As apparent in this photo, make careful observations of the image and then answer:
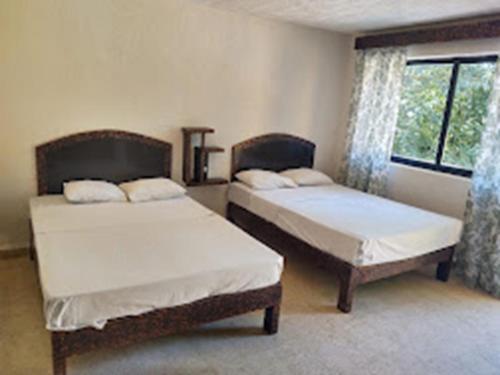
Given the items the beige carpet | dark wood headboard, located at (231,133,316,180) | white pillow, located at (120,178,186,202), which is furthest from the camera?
dark wood headboard, located at (231,133,316,180)

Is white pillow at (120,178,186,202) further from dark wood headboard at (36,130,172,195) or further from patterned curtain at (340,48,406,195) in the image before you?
patterned curtain at (340,48,406,195)

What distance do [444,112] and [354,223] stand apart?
1.78 meters

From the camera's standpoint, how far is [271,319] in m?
2.44

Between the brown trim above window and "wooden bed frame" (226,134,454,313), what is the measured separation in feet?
4.44

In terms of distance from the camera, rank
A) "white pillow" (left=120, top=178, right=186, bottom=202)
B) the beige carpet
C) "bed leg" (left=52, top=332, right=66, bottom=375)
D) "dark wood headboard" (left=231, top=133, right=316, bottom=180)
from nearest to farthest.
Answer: "bed leg" (left=52, top=332, right=66, bottom=375), the beige carpet, "white pillow" (left=120, top=178, right=186, bottom=202), "dark wood headboard" (left=231, top=133, right=316, bottom=180)

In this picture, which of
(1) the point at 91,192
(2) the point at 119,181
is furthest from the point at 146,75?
(1) the point at 91,192

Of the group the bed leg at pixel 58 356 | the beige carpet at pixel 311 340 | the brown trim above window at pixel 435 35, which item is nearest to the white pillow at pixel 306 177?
the beige carpet at pixel 311 340

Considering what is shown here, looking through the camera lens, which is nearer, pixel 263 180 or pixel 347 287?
pixel 347 287

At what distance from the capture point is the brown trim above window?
3.29 m

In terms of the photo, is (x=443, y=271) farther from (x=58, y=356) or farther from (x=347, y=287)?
(x=58, y=356)

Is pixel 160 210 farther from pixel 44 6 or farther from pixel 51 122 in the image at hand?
pixel 44 6

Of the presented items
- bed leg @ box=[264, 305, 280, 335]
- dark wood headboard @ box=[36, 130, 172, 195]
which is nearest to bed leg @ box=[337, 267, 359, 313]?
bed leg @ box=[264, 305, 280, 335]

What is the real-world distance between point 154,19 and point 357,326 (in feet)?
10.3

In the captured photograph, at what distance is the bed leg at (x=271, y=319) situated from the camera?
2.42 meters
